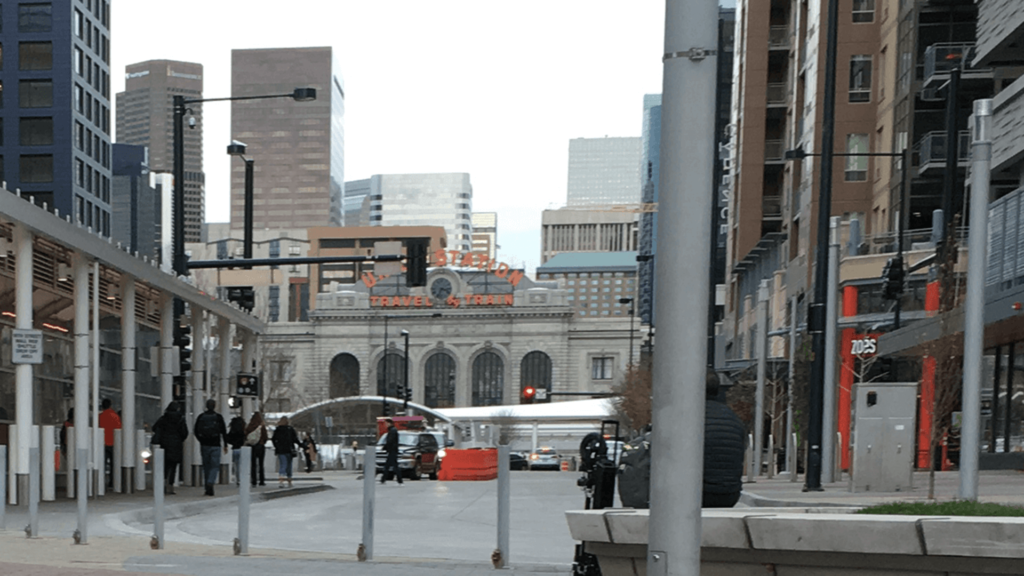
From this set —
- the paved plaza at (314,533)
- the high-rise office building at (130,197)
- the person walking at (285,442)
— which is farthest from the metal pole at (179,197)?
the high-rise office building at (130,197)

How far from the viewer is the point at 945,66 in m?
46.3

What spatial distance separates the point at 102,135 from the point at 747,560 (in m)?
91.4

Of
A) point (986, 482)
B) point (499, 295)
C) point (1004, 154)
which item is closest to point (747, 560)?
point (986, 482)

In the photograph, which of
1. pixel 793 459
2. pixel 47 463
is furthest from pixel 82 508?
pixel 793 459

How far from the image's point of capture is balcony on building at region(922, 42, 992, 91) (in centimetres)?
4591

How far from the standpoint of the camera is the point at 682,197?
16.4 feet

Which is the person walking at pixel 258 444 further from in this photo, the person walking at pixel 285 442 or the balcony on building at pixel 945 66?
the balcony on building at pixel 945 66

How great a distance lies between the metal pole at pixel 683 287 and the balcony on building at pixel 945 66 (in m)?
42.6

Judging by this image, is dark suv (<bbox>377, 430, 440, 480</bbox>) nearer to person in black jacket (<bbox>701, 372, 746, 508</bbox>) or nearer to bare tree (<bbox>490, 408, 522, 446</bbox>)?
person in black jacket (<bbox>701, 372, 746, 508</bbox>)

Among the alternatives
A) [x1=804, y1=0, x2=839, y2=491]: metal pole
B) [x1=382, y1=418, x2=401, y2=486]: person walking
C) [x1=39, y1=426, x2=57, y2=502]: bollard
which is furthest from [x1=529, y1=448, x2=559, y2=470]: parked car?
[x1=39, y1=426, x2=57, y2=502]: bollard

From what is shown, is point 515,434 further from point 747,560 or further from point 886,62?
point 747,560

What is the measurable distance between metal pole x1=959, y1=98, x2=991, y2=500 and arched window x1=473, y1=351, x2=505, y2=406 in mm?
143454

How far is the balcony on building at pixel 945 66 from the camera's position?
151ft

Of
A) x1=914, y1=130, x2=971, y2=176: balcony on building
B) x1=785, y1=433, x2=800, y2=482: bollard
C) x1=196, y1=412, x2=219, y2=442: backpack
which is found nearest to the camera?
x1=196, y1=412, x2=219, y2=442: backpack
